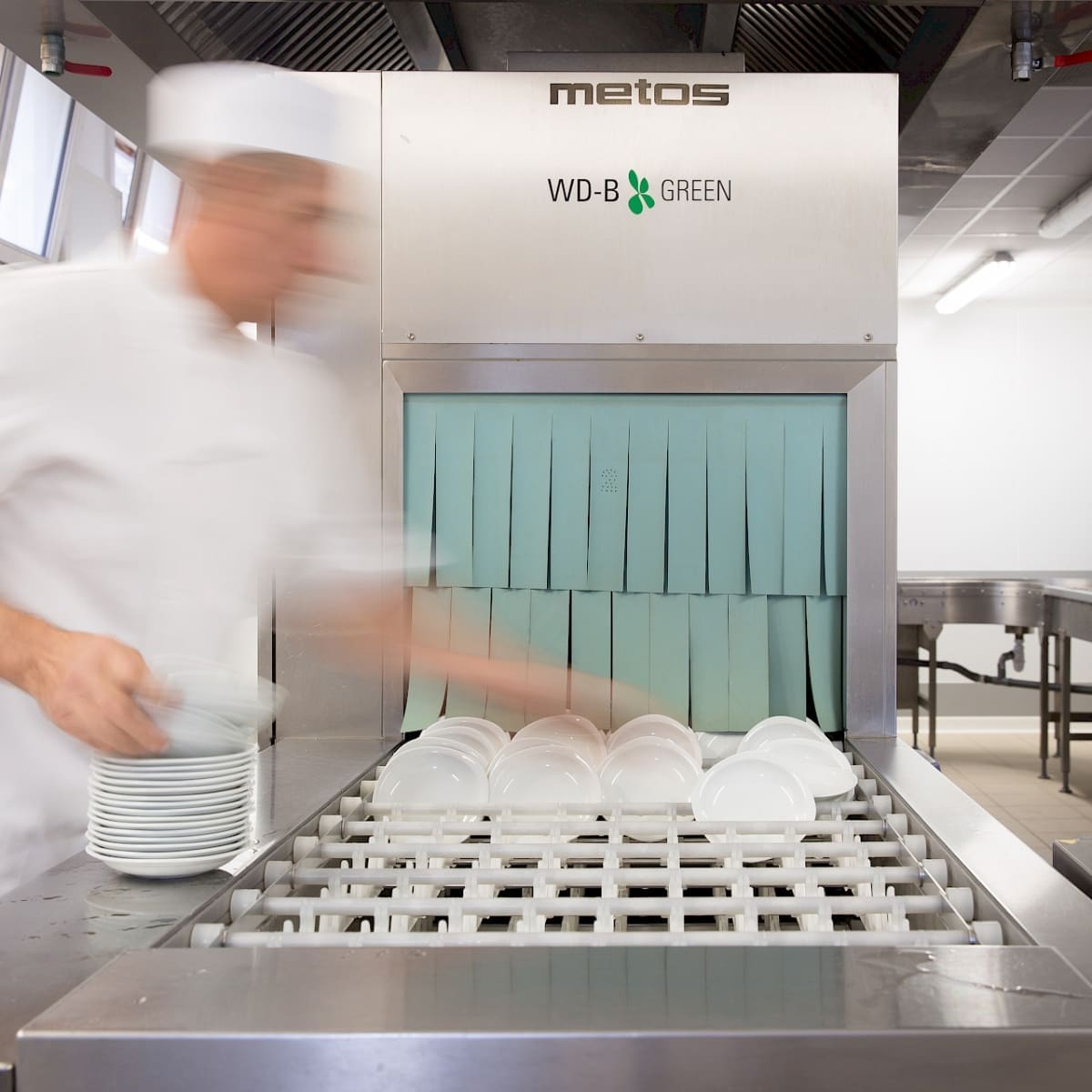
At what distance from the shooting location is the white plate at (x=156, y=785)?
1.01 m

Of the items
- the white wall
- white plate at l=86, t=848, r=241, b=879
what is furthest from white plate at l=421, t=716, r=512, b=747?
the white wall

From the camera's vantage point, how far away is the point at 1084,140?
14.9 feet

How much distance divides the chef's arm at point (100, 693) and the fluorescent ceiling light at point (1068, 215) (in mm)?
5468

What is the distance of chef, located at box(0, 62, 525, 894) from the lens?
4.18 feet

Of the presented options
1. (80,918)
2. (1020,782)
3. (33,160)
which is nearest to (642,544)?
(80,918)

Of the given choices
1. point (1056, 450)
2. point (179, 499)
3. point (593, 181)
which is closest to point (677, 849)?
point (179, 499)

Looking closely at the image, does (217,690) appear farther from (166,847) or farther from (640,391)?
(640,391)

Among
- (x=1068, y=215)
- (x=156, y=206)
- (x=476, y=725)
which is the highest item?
(x=1068, y=215)

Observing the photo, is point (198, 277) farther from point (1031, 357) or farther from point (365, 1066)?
point (1031, 357)

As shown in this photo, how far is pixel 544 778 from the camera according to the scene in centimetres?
141

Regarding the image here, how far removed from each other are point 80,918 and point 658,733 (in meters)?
0.87

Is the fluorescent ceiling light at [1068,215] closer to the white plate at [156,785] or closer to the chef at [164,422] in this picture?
the chef at [164,422]

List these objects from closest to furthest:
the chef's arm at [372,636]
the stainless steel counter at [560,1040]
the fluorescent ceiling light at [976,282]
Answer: the stainless steel counter at [560,1040] < the chef's arm at [372,636] < the fluorescent ceiling light at [976,282]

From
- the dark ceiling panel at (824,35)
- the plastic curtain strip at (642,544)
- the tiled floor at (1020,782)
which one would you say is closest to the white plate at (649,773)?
the plastic curtain strip at (642,544)
